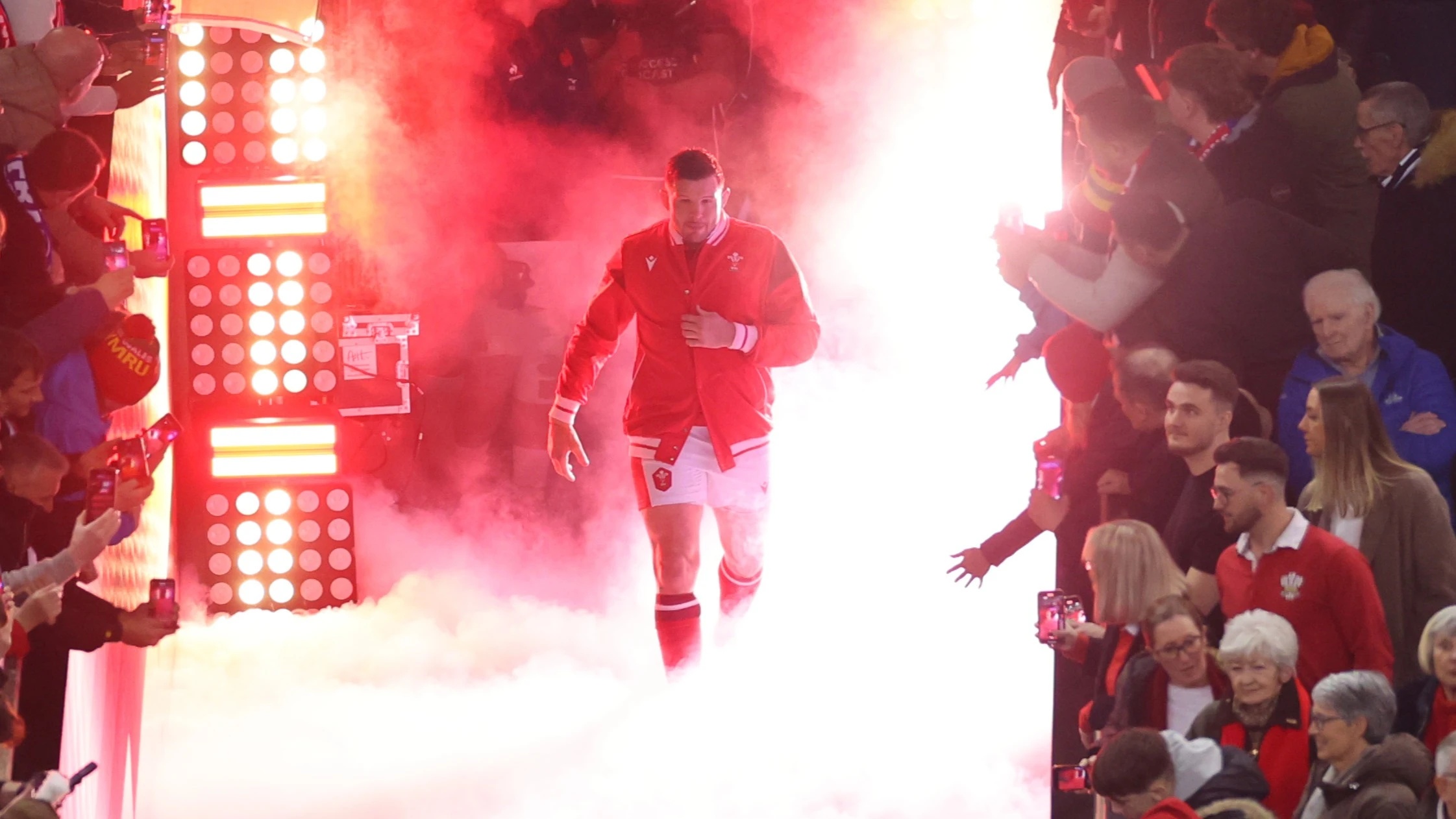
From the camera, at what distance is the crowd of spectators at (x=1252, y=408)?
11.8ft

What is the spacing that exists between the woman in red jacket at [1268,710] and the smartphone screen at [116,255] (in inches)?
114

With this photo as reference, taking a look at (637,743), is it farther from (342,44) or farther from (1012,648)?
(342,44)

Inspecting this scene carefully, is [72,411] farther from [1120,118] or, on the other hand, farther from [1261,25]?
[1261,25]

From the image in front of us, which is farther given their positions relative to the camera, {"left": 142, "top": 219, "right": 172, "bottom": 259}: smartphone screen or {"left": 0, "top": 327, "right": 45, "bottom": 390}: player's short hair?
{"left": 142, "top": 219, "right": 172, "bottom": 259}: smartphone screen

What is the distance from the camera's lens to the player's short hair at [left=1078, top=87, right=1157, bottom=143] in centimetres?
439

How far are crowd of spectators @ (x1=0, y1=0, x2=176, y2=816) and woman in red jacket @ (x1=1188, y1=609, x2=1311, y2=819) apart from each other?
2.58 m

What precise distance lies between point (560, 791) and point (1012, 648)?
154cm

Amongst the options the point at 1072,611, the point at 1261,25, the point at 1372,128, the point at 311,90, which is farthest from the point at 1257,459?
the point at 311,90

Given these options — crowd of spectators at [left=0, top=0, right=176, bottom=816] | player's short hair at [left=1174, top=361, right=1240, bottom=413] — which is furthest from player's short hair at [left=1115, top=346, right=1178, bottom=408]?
crowd of spectators at [left=0, top=0, right=176, bottom=816]

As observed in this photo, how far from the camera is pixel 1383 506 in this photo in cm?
388

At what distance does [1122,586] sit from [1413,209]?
1445 mm

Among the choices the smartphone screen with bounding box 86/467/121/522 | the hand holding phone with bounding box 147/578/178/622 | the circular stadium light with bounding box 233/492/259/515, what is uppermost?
the smartphone screen with bounding box 86/467/121/522

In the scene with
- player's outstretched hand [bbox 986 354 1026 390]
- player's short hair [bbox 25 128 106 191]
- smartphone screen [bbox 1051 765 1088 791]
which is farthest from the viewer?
player's outstretched hand [bbox 986 354 1026 390]

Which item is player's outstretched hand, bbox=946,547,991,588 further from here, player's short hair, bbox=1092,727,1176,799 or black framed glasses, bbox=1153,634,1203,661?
player's short hair, bbox=1092,727,1176,799
